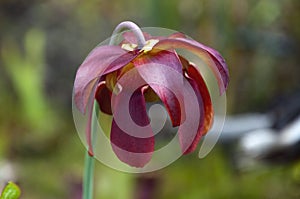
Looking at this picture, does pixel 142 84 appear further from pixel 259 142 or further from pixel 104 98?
pixel 259 142

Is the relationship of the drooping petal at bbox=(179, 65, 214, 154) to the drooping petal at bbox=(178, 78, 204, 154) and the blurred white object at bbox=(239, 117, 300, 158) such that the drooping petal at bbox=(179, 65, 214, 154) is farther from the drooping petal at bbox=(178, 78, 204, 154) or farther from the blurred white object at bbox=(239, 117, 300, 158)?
the blurred white object at bbox=(239, 117, 300, 158)

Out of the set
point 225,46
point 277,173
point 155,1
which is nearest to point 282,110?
point 277,173

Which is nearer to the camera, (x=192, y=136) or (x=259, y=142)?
(x=192, y=136)

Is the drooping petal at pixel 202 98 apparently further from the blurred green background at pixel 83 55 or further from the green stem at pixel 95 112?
the blurred green background at pixel 83 55

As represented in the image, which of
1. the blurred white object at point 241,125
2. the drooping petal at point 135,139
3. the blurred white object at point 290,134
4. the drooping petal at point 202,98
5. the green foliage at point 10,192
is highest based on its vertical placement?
the blurred white object at point 241,125

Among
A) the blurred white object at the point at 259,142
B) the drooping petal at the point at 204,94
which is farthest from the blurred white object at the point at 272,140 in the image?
the drooping petal at the point at 204,94

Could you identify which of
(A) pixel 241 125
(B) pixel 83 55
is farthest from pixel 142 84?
(B) pixel 83 55

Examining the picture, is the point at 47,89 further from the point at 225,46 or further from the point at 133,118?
the point at 133,118
